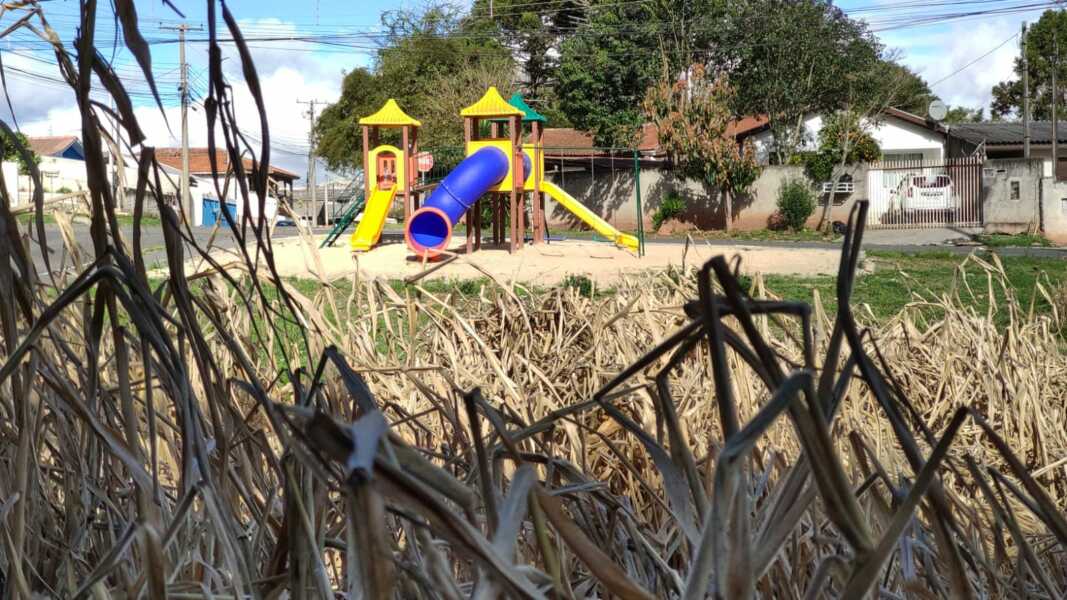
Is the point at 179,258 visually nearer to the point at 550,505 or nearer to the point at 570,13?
the point at 550,505

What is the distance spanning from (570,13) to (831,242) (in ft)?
73.7

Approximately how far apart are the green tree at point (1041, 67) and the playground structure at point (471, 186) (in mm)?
37429

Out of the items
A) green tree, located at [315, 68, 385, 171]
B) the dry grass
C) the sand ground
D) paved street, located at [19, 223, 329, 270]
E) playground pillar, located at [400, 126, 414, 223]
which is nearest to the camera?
the dry grass

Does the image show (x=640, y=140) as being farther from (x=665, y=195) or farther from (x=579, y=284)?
(x=579, y=284)

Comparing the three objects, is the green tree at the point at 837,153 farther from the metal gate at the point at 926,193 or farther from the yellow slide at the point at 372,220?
the yellow slide at the point at 372,220

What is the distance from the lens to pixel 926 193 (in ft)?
79.7

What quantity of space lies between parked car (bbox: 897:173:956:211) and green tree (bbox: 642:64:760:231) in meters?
3.31

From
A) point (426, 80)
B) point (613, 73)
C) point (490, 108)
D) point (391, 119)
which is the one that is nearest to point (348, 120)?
point (426, 80)

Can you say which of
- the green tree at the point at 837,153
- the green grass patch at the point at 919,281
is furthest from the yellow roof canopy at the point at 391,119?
the green tree at the point at 837,153

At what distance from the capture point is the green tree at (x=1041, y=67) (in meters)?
49.5

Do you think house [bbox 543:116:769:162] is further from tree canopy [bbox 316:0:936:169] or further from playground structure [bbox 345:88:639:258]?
playground structure [bbox 345:88:639:258]

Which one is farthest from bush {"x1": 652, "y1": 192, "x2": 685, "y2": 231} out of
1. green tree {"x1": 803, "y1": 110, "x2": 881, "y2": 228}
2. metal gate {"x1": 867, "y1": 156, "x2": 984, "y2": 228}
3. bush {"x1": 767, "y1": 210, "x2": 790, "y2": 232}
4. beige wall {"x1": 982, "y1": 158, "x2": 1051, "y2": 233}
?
beige wall {"x1": 982, "y1": 158, "x2": 1051, "y2": 233}

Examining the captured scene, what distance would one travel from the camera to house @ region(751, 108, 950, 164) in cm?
3094

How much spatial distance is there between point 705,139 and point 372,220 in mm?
11223
